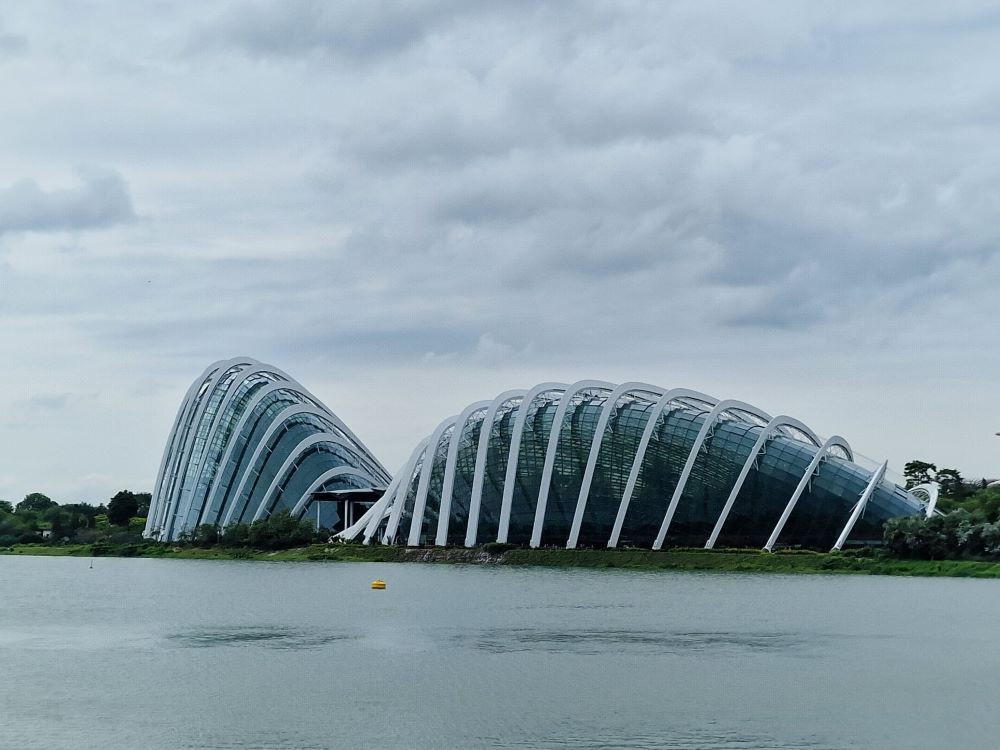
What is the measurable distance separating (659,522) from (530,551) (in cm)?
1293

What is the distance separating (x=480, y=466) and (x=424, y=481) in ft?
22.3

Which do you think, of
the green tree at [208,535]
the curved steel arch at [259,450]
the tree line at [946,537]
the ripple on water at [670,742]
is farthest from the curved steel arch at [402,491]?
the ripple on water at [670,742]

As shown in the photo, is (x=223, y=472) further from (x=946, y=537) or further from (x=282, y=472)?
(x=946, y=537)

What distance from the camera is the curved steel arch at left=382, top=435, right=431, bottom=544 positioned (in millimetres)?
112438

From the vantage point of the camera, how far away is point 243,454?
137m

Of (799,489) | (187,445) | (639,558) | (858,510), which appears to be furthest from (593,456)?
(187,445)

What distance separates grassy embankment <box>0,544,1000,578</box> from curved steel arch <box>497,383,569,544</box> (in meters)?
4.37

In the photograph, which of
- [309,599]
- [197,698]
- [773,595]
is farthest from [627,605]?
[197,698]

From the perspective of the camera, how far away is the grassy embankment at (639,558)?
81.3 meters

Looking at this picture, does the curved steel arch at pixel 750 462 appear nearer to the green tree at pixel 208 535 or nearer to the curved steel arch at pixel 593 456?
the curved steel arch at pixel 593 456

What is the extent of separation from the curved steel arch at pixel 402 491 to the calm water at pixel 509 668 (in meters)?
38.5

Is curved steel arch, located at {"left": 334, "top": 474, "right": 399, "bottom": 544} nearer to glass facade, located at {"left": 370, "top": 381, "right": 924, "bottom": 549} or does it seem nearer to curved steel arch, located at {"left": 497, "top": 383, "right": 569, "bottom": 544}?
glass facade, located at {"left": 370, "top": 381, "right": 924, "bottom": 549}

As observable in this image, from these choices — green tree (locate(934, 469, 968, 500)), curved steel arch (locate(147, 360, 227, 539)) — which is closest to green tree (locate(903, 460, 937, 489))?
green tree (locate(934, 469, 968, 500))

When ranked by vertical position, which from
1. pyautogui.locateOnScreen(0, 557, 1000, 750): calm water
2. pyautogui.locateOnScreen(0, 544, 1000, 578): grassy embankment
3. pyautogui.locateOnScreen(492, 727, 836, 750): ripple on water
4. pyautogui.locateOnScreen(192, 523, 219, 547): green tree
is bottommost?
pyautogui.locateOnScreen(492, 727, 836, 750): ripple on water
